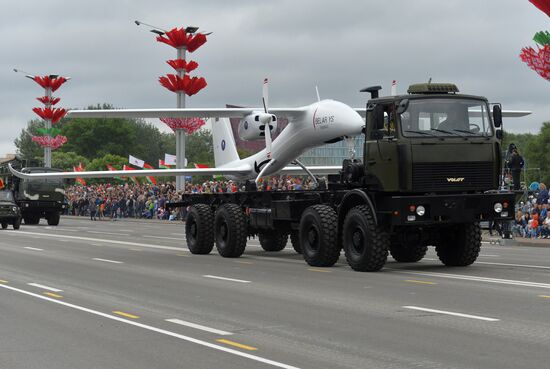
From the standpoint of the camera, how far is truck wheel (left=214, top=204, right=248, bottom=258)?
67.5 ft

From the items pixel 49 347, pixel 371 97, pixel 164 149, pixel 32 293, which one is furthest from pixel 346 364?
pixel 164 149

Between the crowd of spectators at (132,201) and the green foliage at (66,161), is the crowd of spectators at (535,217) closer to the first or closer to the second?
the crowd of spectators at (132,201)

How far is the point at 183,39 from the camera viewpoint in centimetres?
5884

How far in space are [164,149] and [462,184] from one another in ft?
573

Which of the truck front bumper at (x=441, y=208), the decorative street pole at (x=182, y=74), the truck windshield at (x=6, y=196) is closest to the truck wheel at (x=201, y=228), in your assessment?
the truck front bumper at (x=441, y=208)

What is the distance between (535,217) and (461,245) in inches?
471

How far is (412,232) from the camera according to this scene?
53.9 ft

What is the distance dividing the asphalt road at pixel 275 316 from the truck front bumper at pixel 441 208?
3.16 feet

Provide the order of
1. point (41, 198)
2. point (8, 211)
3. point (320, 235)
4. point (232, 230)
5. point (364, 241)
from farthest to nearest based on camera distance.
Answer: point (41, 198) < point (8, 211) < point (232, 230) < point (320, 235) < point (364, 241)

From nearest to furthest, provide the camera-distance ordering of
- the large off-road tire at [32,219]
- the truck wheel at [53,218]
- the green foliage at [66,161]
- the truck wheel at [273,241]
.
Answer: the truck wheel at [273,241] → the truck wheel at [53,218] → the large off-road tire at [32,219] → the green foliage at [66,161]

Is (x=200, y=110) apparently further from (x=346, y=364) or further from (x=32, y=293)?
(x=346, y=364)

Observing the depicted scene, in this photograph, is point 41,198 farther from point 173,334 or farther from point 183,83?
point 173,334

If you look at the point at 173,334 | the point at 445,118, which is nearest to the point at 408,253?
the point at 445,118

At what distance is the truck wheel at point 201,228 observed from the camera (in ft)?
71.2
